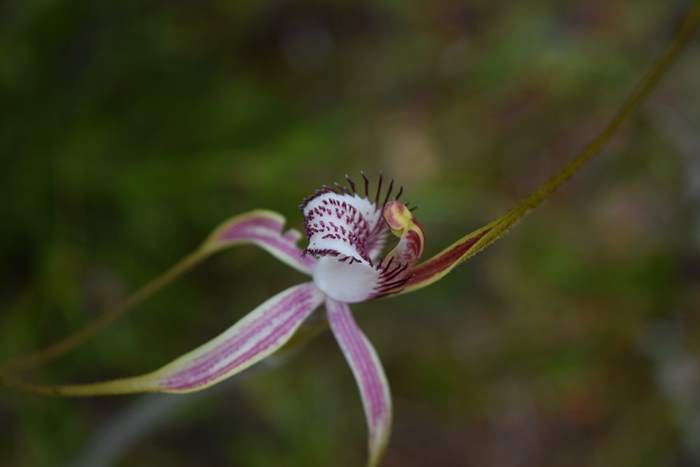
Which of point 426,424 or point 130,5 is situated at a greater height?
point 130,5

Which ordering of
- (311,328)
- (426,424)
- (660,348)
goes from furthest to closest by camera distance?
(426,424), (660,348), (311,328)

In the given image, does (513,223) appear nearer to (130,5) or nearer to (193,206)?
(193,206)

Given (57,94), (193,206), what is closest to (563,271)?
(193,206)

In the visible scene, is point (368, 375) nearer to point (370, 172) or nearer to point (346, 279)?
point (346, 279)

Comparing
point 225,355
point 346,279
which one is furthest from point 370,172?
point 225,355

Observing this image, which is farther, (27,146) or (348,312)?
(27,146)

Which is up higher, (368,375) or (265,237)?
(265,237)
